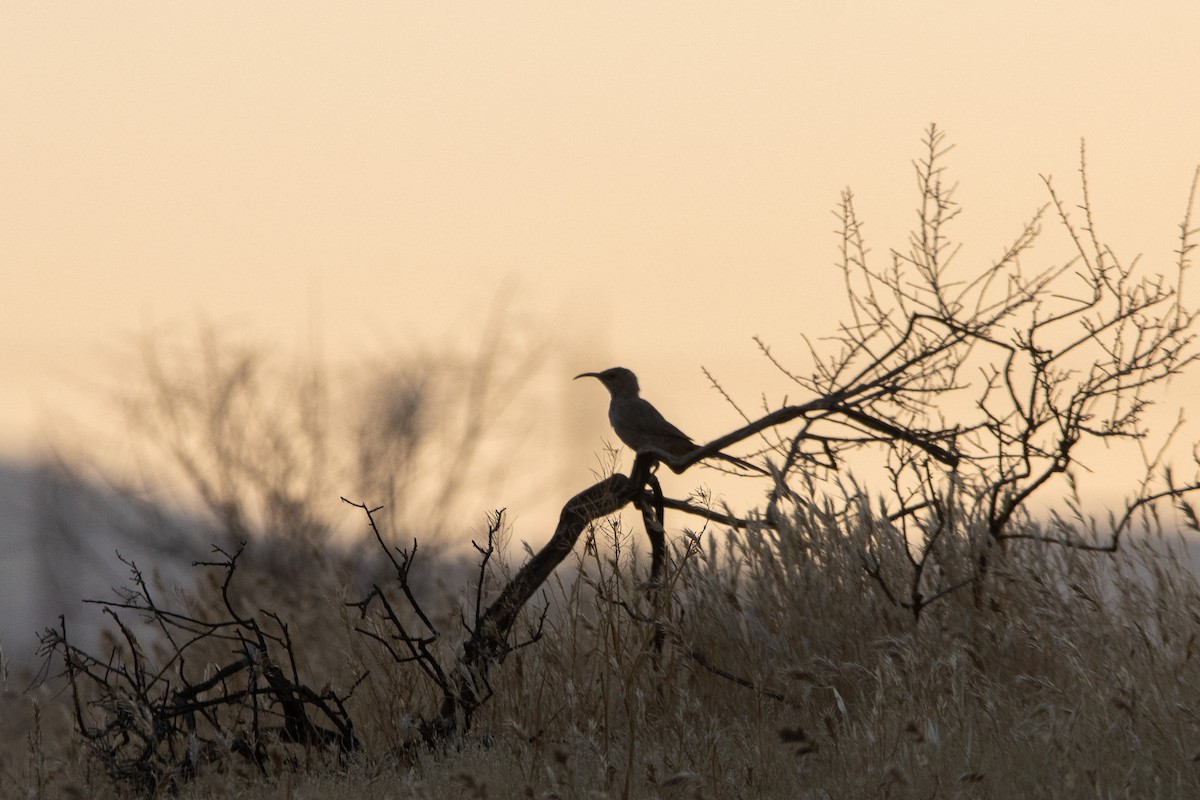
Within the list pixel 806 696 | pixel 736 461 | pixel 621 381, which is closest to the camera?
pixel 806 696

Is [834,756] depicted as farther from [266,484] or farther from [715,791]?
[266,484]

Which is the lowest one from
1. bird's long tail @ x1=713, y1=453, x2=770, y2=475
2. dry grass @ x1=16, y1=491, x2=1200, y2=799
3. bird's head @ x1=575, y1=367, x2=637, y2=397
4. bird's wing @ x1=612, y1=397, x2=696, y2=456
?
dry grass @ x1=16, y1=491, x2=1200, y2=799

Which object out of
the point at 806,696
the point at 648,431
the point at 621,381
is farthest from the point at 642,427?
the point at 806,696

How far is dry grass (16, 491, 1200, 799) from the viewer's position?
13.4ft

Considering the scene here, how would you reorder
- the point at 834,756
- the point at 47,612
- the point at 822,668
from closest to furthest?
the point at 834,756, the point at 822,668, the point at 47,612

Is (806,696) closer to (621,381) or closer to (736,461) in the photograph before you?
(736,461)

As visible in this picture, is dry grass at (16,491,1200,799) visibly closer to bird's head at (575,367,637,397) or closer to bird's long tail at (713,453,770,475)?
bird's long tail at (713,453,770,475)

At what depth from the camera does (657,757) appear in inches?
179

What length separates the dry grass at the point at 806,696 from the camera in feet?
13.4

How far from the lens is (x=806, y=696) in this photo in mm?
5172

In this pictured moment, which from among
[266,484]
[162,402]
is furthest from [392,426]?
[162,402]

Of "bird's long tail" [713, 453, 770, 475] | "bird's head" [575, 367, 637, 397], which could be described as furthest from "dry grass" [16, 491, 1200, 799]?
"bird's head" [575, 367, 637, 397]

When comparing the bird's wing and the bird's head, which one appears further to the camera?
the bird's head

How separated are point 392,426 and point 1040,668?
33.3 feet
